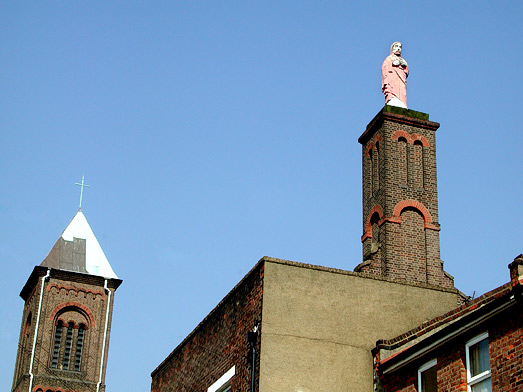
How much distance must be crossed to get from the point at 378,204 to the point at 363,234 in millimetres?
965

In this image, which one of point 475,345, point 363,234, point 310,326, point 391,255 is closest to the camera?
point 475,345

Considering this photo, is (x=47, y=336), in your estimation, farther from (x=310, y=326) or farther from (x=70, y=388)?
(x=310, y=326)

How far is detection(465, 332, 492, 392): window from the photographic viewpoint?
1486cm

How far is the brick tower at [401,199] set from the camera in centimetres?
2344

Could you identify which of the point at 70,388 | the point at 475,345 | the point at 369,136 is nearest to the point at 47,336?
the point at 70,388

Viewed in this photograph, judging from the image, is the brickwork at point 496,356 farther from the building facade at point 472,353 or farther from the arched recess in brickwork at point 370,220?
the arched recess in brickwork at point 370,220

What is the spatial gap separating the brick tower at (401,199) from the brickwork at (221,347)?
14.3 ft

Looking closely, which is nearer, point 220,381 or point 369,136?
point 220,381

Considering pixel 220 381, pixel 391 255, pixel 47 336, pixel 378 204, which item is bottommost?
pixel 220 381

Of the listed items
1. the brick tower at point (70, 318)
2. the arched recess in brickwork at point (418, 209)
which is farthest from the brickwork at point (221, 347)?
the brick tower at point (70, 318)

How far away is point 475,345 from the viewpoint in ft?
49.8

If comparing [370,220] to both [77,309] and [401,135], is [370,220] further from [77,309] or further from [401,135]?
[77,309]

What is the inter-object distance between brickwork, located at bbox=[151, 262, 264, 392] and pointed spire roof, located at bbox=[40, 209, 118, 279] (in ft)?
146

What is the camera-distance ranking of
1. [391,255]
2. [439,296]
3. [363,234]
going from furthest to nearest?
[363,234]
[391,255]
[439,296]
